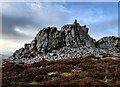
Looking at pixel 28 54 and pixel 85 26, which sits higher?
pixel 85 26

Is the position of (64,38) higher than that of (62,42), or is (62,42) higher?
(64,38)

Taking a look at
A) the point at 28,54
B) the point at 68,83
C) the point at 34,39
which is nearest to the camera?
the point at 68,83

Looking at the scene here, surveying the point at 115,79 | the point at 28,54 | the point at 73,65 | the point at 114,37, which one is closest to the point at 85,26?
the point at 114,37

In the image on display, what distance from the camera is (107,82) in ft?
88.5

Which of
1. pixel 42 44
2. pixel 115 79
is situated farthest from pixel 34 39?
pixel 115 79

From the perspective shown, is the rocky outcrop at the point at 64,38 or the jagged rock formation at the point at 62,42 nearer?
the jagged rock formation at the point at 62,42

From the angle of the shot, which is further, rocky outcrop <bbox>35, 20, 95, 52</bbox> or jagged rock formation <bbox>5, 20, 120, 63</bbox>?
rocky outcrop <bbox>35, 20, 95, 52</bbox>

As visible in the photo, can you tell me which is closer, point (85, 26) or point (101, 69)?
point (101, 69)

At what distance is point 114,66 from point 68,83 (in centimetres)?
1046

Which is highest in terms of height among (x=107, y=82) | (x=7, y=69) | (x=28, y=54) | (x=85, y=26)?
(x=85, y=26)

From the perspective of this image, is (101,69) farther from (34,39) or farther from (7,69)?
(34,39)

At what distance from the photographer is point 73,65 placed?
38062 mm

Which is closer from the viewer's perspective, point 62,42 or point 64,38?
point 62,42

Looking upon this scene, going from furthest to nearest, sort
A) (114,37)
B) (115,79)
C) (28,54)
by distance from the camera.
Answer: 1. (114,37)
2. (28,54)
3. (115,79)
